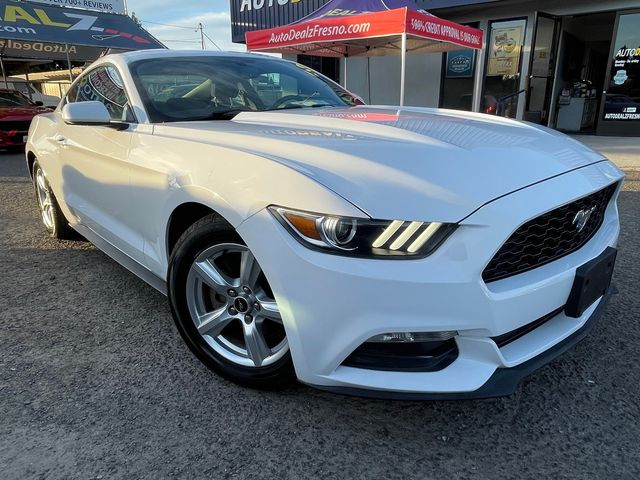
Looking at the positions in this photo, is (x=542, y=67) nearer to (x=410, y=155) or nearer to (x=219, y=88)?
(x=219, y=88)

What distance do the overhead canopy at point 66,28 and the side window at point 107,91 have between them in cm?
1266

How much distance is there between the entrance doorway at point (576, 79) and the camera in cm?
1211

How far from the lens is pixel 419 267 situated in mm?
1553

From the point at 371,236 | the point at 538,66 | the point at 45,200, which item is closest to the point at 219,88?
the point at 371,236

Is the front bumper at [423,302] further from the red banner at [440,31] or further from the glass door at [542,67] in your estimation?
the glass door at [542,67]

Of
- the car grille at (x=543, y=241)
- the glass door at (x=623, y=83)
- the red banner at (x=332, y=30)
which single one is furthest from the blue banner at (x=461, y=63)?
the car grille at (x=543, y=241)

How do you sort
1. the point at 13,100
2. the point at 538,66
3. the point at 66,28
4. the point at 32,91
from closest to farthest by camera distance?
the point at 538,66 < the point at 13,100 < the point at 66,28 < the point at 32,91

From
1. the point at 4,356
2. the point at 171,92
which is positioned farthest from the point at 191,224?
the point at 4,356

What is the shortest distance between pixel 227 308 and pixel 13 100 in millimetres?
12306

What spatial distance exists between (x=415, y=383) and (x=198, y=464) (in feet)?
2.73

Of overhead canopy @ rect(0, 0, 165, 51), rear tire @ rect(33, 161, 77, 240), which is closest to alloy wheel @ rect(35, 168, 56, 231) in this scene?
rear tire @ rect(33, 161, 77, 240)

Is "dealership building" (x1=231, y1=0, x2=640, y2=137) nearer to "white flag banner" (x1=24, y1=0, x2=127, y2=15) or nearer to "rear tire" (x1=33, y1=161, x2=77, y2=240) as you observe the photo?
"white flag banner" (x1=24, y1=0, x2=127, y2=15)

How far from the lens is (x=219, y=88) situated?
2986 millimetres

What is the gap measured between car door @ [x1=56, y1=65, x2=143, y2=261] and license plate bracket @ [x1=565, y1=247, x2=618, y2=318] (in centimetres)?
210
